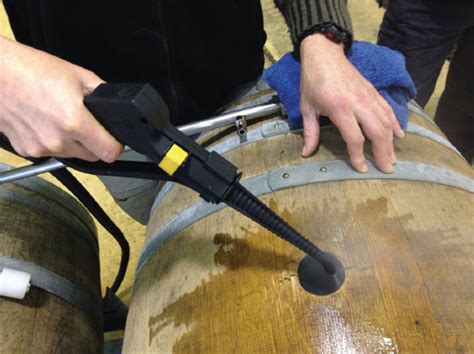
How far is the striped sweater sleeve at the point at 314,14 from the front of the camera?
0.88 metres

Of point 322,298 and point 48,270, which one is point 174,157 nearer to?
point 322,298

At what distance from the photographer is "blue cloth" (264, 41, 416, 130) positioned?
2.73 ft

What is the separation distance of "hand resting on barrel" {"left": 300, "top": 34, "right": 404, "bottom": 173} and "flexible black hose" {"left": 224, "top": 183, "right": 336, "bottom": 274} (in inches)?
7.6

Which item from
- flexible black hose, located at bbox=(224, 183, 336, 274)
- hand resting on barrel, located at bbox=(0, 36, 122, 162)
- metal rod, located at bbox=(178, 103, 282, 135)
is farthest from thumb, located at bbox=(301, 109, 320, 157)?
hand resting on barrel, located at bbox=(0, 36, 122, 162)

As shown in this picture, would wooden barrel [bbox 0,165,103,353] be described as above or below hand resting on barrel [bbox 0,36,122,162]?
below

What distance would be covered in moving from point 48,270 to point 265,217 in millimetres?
460

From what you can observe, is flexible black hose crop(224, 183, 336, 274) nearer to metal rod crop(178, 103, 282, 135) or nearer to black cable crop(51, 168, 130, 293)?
metal rod crop(178, 103, 282, 135)

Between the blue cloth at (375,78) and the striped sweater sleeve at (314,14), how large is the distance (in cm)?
5

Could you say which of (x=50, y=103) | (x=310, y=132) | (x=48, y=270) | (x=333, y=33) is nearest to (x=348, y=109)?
(x=310, y=132)

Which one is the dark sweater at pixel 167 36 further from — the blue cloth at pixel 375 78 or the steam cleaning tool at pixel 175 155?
the steam cleaning tool at pixel 175 155

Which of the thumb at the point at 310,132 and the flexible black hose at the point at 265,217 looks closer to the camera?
the flexible black hose at the point at 265,217

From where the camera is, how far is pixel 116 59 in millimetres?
956

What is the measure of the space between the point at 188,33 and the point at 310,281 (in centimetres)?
55

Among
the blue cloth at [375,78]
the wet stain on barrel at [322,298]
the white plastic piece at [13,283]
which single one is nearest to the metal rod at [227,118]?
the blue cloth at [375,78]
